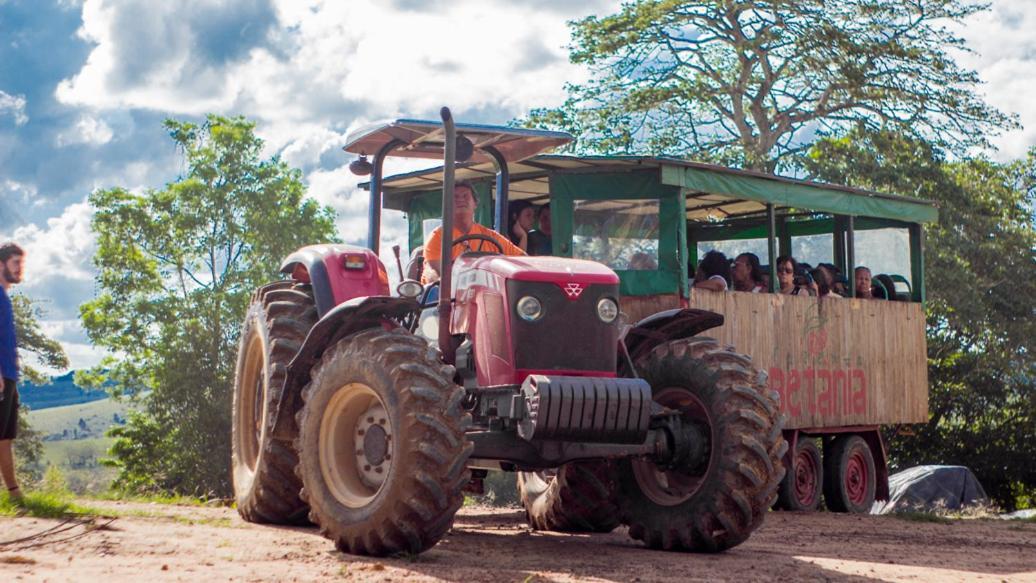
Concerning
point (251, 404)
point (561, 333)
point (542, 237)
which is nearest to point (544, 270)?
point (561, 333)

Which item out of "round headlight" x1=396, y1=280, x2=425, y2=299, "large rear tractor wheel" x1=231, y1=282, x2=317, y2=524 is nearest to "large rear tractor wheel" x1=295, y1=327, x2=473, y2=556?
"round headlight" x1=396, y1=280, x2=425, y2=299

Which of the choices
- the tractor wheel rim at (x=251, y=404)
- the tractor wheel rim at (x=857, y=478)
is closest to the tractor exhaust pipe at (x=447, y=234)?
the tractor wheel rim at (x=251, y=404)

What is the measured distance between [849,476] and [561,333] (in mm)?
10165

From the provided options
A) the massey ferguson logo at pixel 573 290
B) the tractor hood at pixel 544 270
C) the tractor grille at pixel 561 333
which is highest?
the tractor hood at pixel 544 270

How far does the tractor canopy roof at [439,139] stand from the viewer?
8.27 m

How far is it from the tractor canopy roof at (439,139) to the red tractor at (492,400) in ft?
0.07

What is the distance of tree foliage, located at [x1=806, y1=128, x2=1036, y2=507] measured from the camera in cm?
2598

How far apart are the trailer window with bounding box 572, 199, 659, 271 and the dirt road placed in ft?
11.1

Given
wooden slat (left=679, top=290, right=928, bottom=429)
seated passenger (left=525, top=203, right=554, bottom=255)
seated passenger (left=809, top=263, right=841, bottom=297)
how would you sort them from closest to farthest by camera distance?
seated passenger (left=525, top=203, right=554, bottom=255), wooden slat (left=679, top=290, right=928, bottom=429), seated passenger (left=809, top=263, right=841, bottom=297)

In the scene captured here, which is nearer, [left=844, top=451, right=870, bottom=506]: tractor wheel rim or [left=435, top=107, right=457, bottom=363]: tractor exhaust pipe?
[left=435, top=107, right=457, bottom=363]: tractor exhaust pipe

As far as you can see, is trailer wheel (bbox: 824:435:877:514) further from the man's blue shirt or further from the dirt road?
the man's blue shirt

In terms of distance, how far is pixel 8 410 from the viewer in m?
8.88

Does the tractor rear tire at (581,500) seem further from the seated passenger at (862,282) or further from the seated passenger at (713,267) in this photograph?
the seated passenger at (862,282)

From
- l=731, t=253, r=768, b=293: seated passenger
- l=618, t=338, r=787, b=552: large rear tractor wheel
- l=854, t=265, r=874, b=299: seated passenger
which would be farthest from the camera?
l=854, t=265, r=874, b=299: seated passenger
